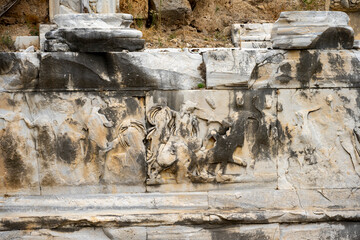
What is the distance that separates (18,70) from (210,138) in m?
2.47

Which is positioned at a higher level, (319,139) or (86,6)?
(86,6)

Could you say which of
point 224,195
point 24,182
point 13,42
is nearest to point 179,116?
point 224,195

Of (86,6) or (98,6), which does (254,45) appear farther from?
(86,6)

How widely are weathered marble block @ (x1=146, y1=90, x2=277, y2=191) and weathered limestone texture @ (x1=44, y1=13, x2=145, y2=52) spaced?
724 mm

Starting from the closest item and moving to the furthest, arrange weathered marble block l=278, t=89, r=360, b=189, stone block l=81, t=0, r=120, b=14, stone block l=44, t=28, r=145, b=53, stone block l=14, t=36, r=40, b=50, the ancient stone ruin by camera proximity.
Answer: stone block l=44, t=28, r=145, b=53, the ancient stone ruin, weathered marble block l=278, t=89, r=360, b=189, stone block l=81, t=0, r=120, b=14, stone block l=14, t=36, r=40, b=50

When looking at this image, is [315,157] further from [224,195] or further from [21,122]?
[21,122]

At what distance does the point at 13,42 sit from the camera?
7.81 m

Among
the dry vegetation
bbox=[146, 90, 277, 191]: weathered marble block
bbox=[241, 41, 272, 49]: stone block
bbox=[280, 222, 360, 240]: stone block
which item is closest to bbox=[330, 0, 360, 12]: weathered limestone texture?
the dry vegetation

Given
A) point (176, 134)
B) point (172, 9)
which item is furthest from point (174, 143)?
point (172, 9)

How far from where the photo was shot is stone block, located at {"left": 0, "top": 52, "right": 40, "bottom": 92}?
609 cm

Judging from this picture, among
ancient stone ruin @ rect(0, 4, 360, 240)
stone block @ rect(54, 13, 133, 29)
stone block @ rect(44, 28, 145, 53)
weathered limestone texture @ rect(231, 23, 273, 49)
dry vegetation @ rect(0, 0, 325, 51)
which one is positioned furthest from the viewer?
dry vegetation @ rect(0, 0, 325, 51)

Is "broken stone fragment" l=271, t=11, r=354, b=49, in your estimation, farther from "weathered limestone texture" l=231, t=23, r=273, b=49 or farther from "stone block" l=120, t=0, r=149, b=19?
"stone block" l=120, t=0, r=149, b=19

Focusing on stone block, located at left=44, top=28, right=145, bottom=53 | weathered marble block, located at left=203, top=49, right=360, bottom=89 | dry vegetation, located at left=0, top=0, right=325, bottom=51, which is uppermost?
dry vegetation, located at left=0, top=0, right=325, bottom=51

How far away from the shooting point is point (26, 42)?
25.8 ft
